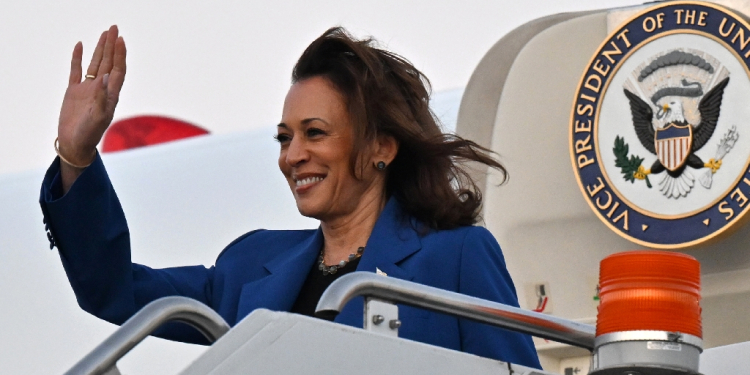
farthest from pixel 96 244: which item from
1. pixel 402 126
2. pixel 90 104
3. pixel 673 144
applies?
pixel 673 144

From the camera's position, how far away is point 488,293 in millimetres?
3199

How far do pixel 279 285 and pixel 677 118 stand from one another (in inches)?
97.5

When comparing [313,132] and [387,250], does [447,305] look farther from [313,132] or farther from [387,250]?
[313,132]

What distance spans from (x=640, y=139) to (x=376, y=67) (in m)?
2.12

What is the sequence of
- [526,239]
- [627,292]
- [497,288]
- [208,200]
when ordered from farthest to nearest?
[208,200], [526,239], [497,288], [627,292]

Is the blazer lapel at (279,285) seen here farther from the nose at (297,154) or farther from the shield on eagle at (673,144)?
the shield on eagle at (673,144)

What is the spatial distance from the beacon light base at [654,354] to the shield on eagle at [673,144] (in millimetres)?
2753

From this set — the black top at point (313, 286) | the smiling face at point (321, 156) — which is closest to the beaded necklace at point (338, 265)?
the black top at point (313, 286)

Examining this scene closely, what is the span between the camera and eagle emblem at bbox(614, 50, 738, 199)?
5270 millimetres

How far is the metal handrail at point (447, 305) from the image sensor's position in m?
2.55

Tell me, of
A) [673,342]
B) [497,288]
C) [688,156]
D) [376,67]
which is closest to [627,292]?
[673,342]

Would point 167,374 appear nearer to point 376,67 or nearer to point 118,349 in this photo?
point 376,67

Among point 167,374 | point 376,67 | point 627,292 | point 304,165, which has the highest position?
point 376,67

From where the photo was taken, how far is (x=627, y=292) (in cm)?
268
